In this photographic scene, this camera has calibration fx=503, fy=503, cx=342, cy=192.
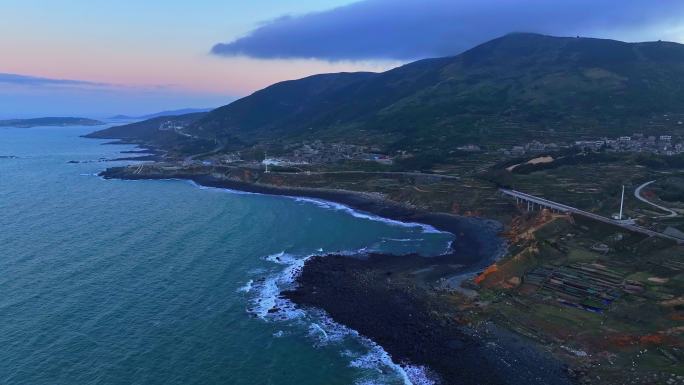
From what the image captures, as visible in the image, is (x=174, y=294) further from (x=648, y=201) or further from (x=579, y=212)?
(x=648, y=201)

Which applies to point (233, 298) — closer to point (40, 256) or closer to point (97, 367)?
point (97, 367)

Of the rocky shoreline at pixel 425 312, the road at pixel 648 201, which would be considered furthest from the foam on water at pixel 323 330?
the road at pixel 648 201

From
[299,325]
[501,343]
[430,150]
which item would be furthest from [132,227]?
[430,150]

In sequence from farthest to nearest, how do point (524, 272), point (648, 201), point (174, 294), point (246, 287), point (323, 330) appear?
1. point (648, 201)
2. point (524, 272)
3. point (246, 287)
4. point (174, 294)
5. point (323, 330)

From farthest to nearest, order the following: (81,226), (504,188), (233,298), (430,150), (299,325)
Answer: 1. (430,150)
2. (504,188)
3. (81,226)
4. (233,298)
5. (299,325)

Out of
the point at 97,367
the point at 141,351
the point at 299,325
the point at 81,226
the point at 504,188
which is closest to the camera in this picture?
the point at 97,367

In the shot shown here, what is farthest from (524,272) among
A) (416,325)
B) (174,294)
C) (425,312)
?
(174,294)

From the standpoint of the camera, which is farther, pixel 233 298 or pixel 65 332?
pixel 233 298

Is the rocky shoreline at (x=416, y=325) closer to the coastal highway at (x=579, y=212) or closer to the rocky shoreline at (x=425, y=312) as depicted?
the rocky shoreline at (x=425, y=312)
